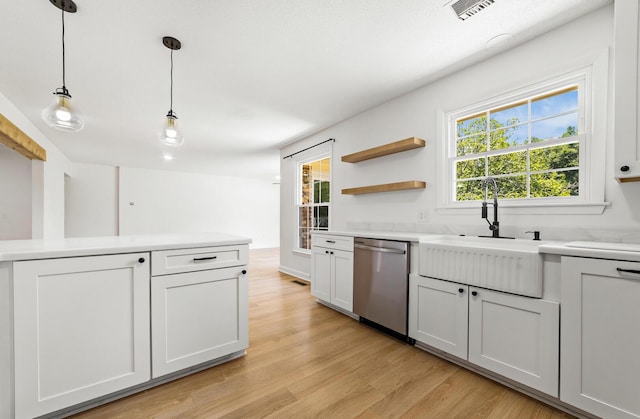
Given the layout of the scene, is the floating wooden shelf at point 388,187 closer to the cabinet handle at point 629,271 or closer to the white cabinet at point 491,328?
the white cabinet at point 491,328

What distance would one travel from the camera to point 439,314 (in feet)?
6.76

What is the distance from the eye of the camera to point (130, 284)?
1604 millimetres

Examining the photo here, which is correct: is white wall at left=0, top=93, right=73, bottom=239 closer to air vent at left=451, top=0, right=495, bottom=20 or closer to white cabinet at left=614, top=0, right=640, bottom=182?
air vent at left=451, top=0, right=495, bottom=20

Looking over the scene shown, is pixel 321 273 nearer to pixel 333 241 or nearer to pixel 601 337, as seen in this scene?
pixel 333 241

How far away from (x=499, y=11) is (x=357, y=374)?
2715 mm

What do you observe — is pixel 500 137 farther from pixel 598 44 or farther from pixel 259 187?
pixel 259 187

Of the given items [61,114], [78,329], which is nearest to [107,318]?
[78,329]

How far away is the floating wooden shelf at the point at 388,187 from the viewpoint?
9.07 feet

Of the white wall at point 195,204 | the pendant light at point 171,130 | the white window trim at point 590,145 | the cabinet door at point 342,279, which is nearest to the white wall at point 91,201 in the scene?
the white wall at point 195,204

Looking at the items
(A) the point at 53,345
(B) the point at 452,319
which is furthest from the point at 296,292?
(A) the point at 53,345

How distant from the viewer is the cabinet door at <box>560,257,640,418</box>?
1.26m

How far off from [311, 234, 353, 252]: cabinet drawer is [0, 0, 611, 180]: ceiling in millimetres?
1675

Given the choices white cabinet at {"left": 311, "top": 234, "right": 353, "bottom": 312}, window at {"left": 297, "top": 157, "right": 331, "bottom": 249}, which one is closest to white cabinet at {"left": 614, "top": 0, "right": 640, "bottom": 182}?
white cabinet at {"left": 311, "top": 234, "right": 353, "bottom": 312}

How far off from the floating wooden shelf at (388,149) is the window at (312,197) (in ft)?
3.51
